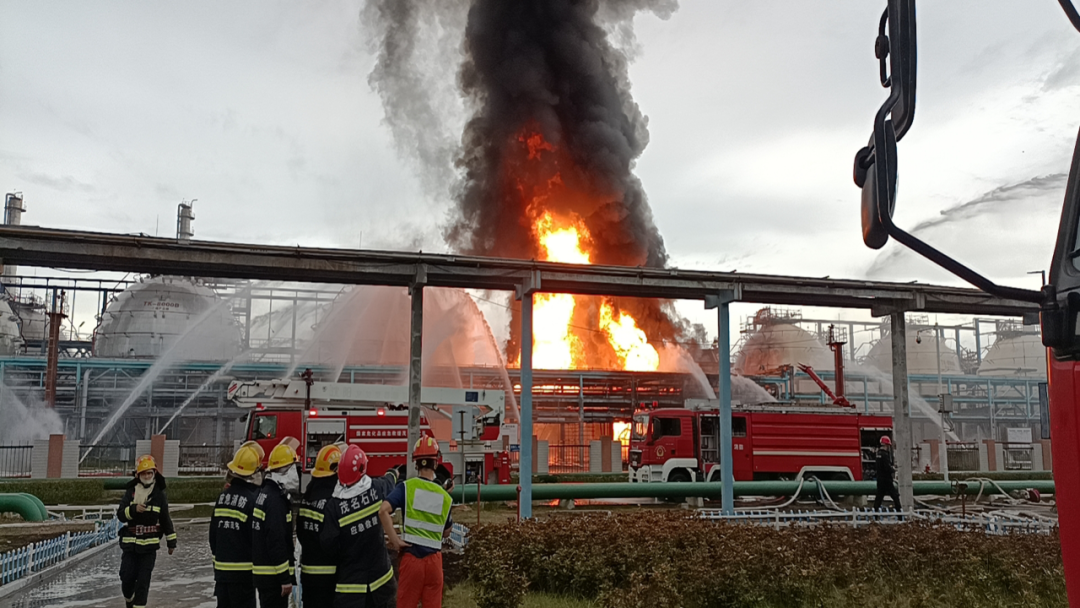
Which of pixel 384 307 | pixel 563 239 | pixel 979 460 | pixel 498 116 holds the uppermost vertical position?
pixel 498 116

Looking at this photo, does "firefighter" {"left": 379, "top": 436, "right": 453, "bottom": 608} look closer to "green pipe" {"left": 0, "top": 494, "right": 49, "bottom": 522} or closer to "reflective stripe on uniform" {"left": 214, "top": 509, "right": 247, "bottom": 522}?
"reflective stripe on uniform" {"left": 214, "top": 509, "right": 247, "bottom": 522}

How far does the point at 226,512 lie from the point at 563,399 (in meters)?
38.6

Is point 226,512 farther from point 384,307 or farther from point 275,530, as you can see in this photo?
point 384,307

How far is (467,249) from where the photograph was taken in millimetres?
42062

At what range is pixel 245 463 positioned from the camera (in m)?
6.37

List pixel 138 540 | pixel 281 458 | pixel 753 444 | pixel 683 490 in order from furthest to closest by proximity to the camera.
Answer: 1. pixel 753 444
2. pixel 683 490
3. pixel 138 540
4. pixel 281 458

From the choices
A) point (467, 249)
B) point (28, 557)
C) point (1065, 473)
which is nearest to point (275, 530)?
point (1065, 473)

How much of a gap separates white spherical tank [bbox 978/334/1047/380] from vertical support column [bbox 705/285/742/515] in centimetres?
6021

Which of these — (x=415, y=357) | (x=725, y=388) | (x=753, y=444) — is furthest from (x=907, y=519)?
(x=415, y=357)

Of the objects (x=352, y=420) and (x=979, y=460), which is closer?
(x=352, y=420)

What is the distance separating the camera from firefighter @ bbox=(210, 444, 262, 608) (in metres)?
6.36

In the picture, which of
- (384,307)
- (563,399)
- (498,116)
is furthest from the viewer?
(563,399)

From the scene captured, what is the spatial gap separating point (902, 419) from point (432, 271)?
12137 mm

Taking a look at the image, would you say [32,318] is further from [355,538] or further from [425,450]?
[355,538]
